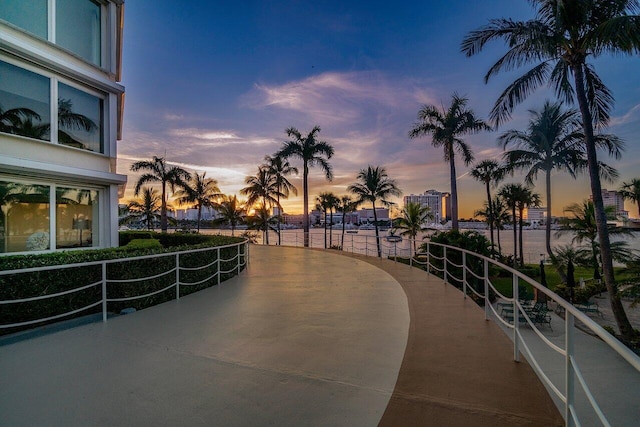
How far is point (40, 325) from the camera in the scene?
15.0ft

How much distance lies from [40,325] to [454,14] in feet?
43.5

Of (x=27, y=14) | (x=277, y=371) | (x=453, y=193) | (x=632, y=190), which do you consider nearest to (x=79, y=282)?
(x=277, y=371)

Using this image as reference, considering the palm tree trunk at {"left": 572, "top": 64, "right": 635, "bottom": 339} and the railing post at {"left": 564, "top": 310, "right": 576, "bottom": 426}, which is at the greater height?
the palm tree trunk at {"left": 572, "top": 64, "right": 635, "bottom": 339}

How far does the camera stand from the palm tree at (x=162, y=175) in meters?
24.1

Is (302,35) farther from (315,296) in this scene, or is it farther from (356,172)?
(356,172)

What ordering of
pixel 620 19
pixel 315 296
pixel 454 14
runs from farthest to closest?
pixel 454 14 → pixel 620 19 → pixel 315 296

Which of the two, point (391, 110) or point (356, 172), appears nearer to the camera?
point (391, 110)

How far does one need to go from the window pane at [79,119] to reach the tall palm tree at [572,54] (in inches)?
459

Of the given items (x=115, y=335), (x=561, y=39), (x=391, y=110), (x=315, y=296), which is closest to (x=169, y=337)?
(x=115, y=335)

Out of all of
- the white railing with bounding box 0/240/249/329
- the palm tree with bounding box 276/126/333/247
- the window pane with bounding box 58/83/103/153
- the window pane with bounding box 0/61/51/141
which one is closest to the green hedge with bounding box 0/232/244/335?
the white railing with bounding box 0/240/249/329

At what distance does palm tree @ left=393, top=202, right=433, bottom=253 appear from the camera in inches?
1027

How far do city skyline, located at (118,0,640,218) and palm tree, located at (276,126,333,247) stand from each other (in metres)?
4.86

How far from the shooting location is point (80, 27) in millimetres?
8789

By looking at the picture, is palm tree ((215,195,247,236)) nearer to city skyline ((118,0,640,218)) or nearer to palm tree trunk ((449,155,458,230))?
city skyline ((118,0,640,218))
